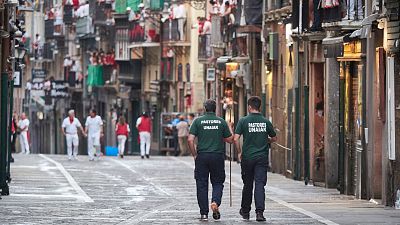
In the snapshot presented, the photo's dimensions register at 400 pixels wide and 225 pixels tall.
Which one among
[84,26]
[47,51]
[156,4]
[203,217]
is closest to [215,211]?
[203,217]

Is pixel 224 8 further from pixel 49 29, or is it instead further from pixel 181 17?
pixel 49 29

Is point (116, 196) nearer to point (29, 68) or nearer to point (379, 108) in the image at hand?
point (379, 108)

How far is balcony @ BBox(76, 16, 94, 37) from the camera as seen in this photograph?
101 meters

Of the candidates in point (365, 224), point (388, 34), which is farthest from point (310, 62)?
point (365, 224)

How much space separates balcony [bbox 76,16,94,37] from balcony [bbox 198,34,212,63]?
2786cm

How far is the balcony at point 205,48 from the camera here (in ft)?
234

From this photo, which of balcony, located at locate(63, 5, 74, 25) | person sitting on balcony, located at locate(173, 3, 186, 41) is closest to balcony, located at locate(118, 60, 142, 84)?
person sitting on balcony, located at locate(173, 3, 186, 41)

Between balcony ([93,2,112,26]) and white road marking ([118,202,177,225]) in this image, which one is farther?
balcony ([93,2,112,26])

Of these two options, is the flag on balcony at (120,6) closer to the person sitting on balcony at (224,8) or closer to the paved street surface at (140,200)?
the person sitting on balcony at (224,8)

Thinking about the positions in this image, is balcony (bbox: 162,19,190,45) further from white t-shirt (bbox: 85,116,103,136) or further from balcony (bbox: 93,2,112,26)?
white t-shirt (bbox: 85,116,103,136)

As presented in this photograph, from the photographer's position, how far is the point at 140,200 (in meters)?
29.7

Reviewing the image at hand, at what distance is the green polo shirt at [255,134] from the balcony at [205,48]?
154ft

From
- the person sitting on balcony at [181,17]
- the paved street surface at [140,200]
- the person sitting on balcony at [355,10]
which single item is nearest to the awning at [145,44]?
the person sitting on balcony at [181,17]

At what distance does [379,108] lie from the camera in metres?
28.7
